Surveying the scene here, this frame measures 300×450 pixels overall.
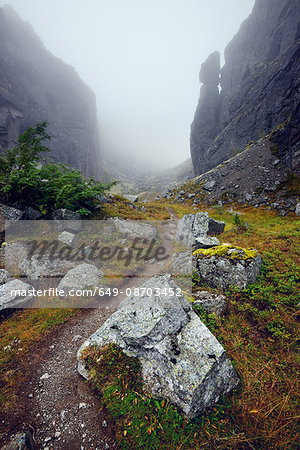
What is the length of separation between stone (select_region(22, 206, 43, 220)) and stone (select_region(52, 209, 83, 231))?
952mm

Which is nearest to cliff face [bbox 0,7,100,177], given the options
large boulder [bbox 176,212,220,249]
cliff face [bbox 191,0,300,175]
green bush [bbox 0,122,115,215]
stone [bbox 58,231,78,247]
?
green bush [bbox 0,122,115,215]

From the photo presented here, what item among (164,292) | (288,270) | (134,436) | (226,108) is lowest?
(134,436)

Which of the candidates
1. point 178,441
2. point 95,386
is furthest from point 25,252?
point 178,441

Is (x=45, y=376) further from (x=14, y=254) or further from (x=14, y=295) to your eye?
(x=14, y=254)

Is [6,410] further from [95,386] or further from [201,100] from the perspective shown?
[201,100]

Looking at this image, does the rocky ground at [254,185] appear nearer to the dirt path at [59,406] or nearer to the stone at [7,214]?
the dirt path at [59,406]

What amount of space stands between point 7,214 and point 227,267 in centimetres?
1235

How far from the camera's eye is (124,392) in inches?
148

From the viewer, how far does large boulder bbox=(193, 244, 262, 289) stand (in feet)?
20.4

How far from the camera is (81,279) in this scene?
777 centimetres

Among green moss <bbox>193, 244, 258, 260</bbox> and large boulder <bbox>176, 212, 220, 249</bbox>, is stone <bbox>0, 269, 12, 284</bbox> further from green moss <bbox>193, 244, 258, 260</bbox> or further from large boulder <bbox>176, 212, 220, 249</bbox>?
large boulder <bbox>176, 212, 220, 249</bbox>

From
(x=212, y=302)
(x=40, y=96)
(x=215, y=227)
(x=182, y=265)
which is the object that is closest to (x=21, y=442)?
(x=212, y=302)

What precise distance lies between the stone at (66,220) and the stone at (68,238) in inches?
29.3

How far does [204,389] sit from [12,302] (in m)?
7.04
